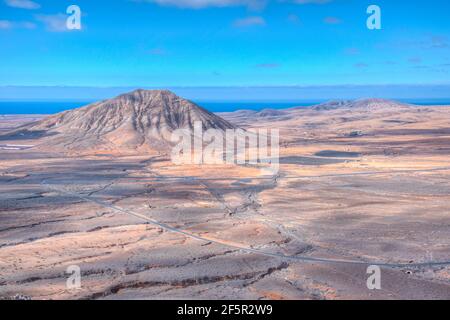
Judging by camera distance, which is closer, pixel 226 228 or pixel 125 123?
pixel 226 228

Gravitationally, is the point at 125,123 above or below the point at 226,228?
above

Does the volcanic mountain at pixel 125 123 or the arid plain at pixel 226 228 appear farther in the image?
the volcanic mountain at pixel 125 123

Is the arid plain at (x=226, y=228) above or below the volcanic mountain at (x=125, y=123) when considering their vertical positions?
below
